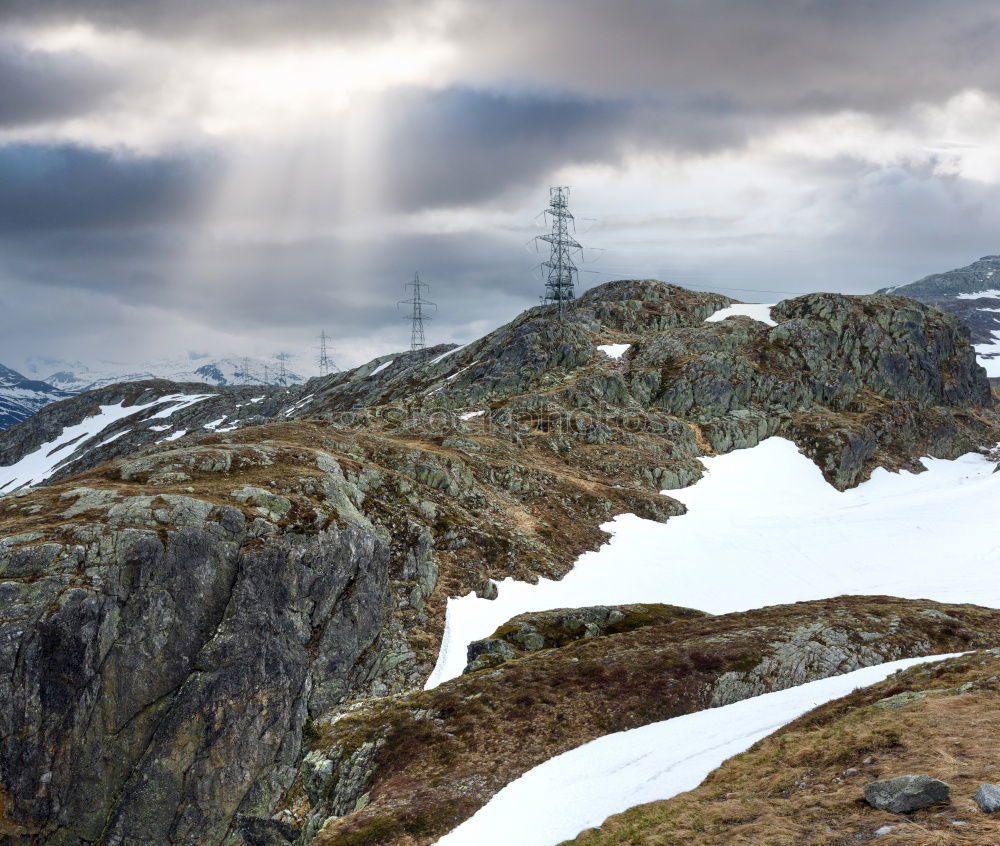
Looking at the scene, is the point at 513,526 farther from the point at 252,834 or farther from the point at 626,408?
the point at 626,408

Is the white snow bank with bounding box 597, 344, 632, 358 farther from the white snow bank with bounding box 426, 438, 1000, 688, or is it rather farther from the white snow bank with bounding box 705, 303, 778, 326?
the white snow bank with bounding box 426, 438, 1000, 688

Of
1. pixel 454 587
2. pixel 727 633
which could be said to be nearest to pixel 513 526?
pixel 454 587

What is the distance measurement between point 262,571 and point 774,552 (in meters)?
53.2

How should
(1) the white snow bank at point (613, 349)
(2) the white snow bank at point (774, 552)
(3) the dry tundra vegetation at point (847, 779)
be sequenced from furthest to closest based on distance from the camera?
(1) the white snow bank at point (613, 349), (2) the white snow bank at point (774, 552), (3) the dry tundra vegetation at point (847, 779)

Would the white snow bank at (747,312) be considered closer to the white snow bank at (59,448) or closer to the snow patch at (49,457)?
the white snow bank at (59,448)

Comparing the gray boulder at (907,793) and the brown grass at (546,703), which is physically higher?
the gray boulder at (907,793)

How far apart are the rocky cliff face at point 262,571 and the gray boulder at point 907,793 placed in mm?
19405

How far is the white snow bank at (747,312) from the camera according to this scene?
416ft

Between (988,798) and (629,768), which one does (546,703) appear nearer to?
(629,768)

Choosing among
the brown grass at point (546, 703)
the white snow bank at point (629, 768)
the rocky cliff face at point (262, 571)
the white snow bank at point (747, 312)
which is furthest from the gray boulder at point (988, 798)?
the white snow bank at point (747, 312)

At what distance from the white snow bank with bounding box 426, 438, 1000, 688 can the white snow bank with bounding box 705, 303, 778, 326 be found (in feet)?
169

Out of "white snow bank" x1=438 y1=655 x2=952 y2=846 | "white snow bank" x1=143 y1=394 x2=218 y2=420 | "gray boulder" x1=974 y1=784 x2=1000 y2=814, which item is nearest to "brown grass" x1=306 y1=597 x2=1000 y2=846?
"white snow bank" x1=438 y1=655 x2=952 y2=846

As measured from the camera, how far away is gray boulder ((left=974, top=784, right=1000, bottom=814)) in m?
11.2

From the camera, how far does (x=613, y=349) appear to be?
115750 millimetres
